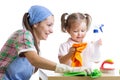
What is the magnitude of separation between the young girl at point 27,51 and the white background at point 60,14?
608 millimetres

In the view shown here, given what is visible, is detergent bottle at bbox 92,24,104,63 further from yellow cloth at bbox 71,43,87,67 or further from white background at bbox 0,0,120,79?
white background at bbox 0,0,120,79

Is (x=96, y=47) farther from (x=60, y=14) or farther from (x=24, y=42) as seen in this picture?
(x=60, y=14)

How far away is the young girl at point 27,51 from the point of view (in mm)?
1337

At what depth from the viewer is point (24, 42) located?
1.40 m

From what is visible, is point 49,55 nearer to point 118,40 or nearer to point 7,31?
point 7,31

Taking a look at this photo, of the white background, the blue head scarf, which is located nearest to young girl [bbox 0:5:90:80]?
the blue head scarf

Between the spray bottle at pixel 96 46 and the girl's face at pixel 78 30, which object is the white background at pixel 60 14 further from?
the spray bottle at pixel 96 46

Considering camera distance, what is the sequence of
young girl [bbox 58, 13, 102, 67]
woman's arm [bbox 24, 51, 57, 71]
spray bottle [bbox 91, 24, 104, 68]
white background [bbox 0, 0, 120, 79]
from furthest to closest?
white background [bbox 0, 0, 120, 79] < young girl [bbox 58, 13, 102, 67] < spray bottle [bbox 91, 24, 104, 68] < woman's arm [bbox 24, 51, 57, 71]

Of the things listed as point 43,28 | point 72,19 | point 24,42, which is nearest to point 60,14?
point 72,19

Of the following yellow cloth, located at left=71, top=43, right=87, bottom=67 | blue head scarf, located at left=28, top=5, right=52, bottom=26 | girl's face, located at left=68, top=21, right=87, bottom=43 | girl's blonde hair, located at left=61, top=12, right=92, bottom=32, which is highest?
blue head scarf, located at left=28, top=5, right=52, bottom=26

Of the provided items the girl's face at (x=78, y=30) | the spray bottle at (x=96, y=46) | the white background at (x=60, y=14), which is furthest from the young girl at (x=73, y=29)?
the white background at (x=60, y=14)

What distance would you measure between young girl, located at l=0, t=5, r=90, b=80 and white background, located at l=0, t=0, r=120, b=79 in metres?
0.61

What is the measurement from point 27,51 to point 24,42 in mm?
53

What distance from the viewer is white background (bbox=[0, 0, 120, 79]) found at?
7.14ft
